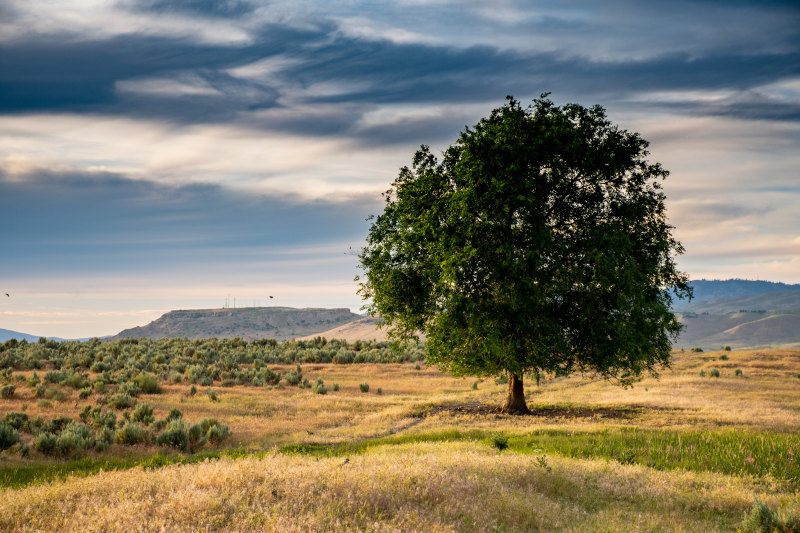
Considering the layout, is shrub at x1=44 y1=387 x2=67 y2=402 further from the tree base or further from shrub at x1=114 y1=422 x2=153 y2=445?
the tree base

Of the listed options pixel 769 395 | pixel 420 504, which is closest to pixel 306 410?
pixel 420 504

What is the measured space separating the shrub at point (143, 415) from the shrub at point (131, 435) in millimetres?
2249

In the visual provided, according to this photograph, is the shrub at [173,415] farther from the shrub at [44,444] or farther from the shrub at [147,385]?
the shrub at [147,385]

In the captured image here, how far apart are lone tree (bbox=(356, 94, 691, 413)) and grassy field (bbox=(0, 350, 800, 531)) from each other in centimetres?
340

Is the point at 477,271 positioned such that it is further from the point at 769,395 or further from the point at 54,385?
the point at 54,385

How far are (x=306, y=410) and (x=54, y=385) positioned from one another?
13.9m

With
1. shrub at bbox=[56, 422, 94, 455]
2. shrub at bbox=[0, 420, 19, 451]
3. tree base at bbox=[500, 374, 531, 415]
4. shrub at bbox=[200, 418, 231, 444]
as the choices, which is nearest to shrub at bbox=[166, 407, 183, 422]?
shrub at bbox=[200, 418, 231, 444]

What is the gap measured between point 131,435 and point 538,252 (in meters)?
15.9

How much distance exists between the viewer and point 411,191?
2548 centimetres

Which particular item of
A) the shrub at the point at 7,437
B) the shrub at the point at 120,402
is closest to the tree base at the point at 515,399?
the shrub at the point at 120,402

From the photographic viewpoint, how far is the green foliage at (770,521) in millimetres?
8086

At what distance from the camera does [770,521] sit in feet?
27.1

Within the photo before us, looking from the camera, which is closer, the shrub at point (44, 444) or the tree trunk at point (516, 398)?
the shrub at point (44, 444)

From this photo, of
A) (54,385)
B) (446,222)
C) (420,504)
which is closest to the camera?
(420,504)
